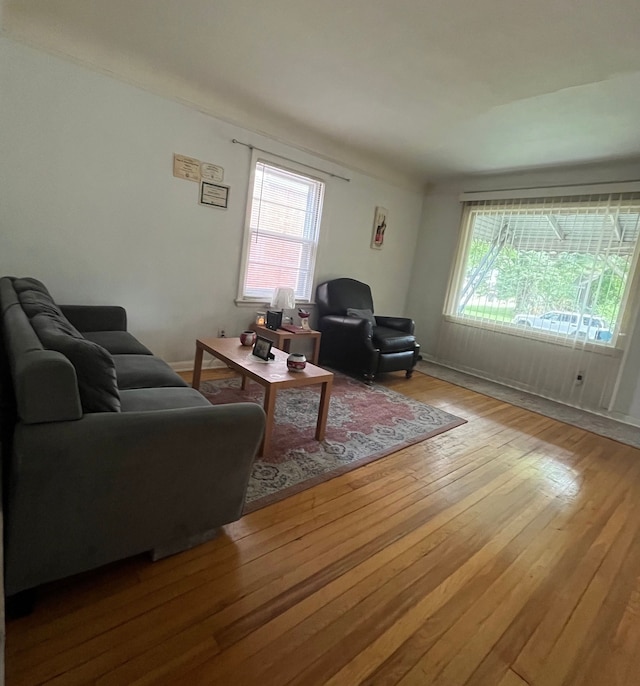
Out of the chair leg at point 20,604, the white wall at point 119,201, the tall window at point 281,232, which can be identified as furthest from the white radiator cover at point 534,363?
the chair leg at point 20,604

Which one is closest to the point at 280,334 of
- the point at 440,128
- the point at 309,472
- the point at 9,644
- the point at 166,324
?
the point at 166,324

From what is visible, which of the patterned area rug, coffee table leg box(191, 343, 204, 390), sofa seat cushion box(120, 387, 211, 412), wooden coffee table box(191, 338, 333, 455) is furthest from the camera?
coffee table leg box(191, 343, 204, 390)

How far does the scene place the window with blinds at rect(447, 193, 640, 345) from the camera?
363 cm

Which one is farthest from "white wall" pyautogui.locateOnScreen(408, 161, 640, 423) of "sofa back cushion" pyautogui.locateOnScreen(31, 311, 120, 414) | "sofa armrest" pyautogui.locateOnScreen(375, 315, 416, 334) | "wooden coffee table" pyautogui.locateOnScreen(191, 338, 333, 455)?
"sofa back cushion" pyautogui.locateOnScreen(31, 311, 120, 414)

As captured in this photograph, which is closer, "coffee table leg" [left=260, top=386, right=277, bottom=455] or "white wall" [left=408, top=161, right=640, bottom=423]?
"coffee table leg" [left=260, top=386, right=277, bottom=455]

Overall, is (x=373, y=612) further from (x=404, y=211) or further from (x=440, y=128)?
(x=404, y=211)

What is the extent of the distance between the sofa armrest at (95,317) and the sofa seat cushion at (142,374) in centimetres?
64

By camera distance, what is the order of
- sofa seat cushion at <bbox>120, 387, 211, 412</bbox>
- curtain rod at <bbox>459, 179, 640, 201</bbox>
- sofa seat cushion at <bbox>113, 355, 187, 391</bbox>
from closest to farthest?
1. sofa seat cushion at <bbox>120, 387, 211, 412</bbox>
2. sofa seat cushion at <bbox>113, 355, 187, 391</bbox>
3. curtain rod at <bbox>459, 179, 640, 201</bbox>

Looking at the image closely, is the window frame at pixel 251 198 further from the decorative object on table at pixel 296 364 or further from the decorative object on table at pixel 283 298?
the decorative object on table at pixel 296 364

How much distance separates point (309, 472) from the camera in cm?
204

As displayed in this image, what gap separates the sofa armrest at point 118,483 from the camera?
1.02 m

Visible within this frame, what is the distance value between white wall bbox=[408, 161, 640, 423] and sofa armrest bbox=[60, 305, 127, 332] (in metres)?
3.90

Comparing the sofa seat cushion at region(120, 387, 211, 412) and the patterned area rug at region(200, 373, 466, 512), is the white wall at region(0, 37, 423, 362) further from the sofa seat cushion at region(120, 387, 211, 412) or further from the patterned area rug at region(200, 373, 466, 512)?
the sofa seat cushion at region(120, 387, 211, 412)

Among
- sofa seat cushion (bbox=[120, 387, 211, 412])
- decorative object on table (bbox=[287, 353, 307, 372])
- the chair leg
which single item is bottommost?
the chair leg
